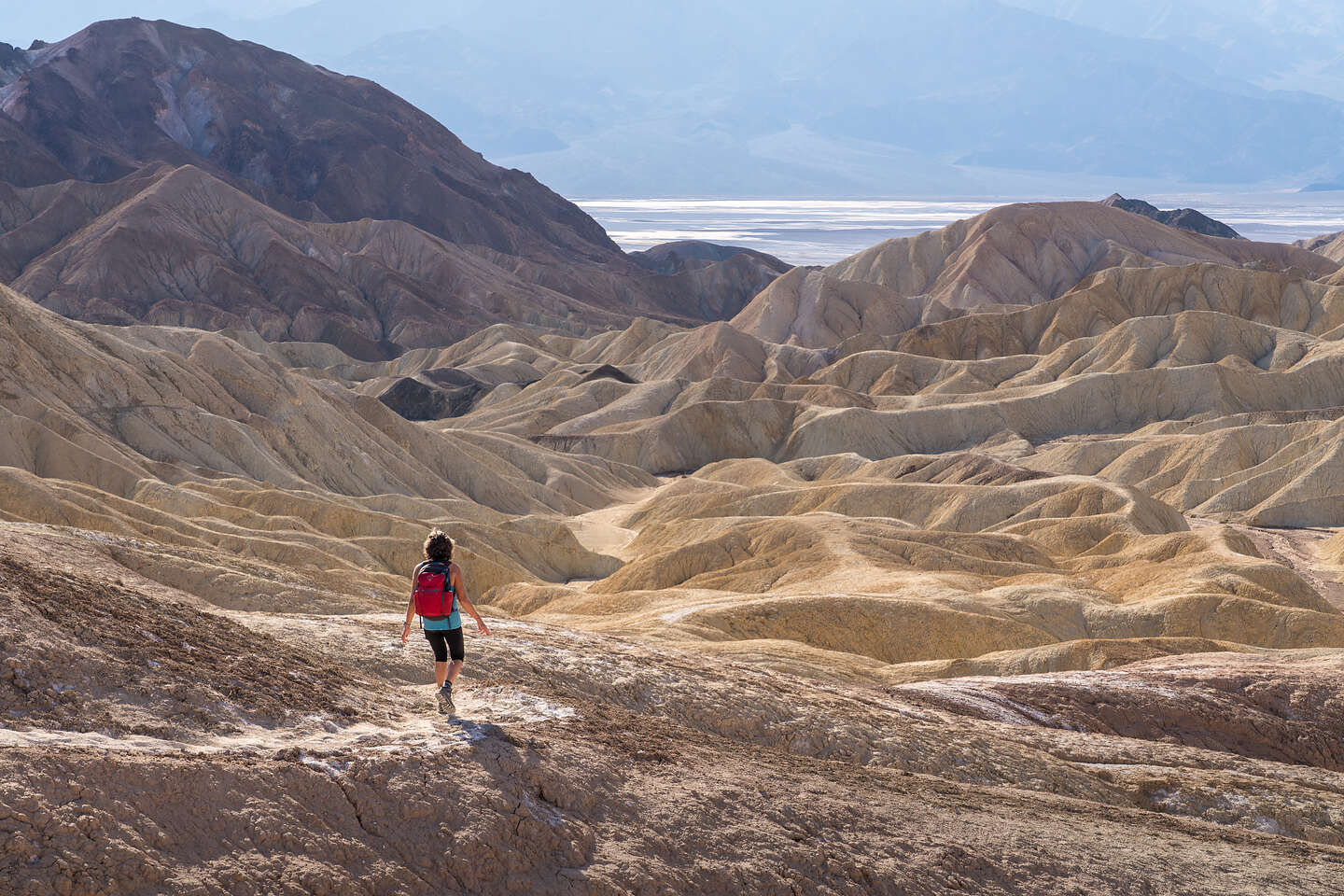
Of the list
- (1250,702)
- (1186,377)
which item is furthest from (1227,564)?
(1186,377)

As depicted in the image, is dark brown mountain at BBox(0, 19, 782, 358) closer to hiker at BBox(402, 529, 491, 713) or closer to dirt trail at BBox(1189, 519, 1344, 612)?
dirt trail at BBox(1189, 519, 1344, 612)

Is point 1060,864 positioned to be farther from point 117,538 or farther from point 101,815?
point 117,538

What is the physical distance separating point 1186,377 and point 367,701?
89311 mm

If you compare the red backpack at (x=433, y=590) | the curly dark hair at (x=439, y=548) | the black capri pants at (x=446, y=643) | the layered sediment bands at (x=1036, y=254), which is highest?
the layered sediment bands at (x=1036, y=254)

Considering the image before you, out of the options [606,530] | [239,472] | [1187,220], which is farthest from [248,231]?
[1187,220]

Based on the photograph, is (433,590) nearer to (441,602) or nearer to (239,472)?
(441,602)

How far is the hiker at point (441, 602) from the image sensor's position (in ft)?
38.3

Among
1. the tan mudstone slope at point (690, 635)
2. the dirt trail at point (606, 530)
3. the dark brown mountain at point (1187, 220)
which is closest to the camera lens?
the tan mudstone slope at point (690, 635)

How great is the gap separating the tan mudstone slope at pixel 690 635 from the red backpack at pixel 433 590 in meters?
1.09

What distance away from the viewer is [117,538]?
23.3 m

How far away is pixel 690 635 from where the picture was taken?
2716cm

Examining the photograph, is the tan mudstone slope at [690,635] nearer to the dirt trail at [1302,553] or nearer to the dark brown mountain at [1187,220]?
the dirt trail at [1302,553]

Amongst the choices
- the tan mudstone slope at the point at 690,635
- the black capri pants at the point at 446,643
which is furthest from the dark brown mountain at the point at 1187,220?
the black capri pants at the point at 446,643

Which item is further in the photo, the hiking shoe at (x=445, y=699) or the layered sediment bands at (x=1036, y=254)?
the layered sediment bands at (x=1036, y=254)
